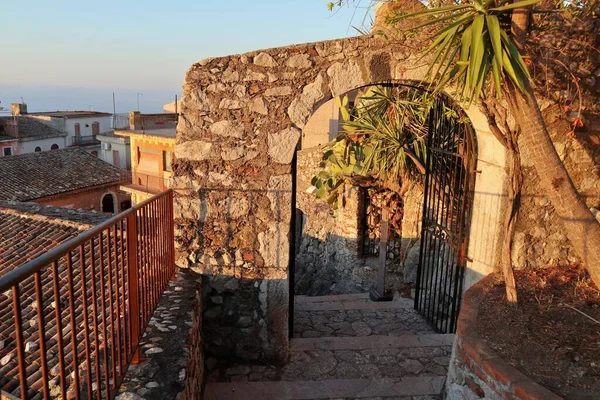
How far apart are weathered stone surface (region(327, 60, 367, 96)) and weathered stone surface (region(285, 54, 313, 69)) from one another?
0.17 meters

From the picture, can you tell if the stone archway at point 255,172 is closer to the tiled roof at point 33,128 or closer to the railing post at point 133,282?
the railing post at point 133,282

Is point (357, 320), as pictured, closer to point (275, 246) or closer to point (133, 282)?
point (275, 246)

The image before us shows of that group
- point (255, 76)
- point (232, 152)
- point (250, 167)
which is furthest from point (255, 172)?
point (255, 76)

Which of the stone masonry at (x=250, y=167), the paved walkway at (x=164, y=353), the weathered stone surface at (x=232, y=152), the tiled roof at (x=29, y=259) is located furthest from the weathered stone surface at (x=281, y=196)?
the tiled roof at (x=29, y=259)

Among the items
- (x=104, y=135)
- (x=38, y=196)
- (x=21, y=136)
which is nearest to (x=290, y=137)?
(x=38, y=196)

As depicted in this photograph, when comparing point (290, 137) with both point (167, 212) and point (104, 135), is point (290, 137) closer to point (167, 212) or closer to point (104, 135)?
point (167, 212)

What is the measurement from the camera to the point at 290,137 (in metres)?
3.53

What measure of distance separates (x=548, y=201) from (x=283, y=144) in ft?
6.66

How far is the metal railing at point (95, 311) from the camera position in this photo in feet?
4.75

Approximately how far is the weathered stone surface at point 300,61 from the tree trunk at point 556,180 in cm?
145

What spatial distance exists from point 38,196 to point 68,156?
4335 millimetres

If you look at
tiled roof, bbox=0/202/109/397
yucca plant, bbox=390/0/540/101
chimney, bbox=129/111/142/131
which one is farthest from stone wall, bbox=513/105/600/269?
chimney, bbox=129/111/142/131

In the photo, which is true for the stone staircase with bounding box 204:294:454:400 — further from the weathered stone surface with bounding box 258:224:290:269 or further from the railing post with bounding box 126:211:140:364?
the railing post with bounding box 126:211:140:364

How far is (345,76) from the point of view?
11.2 feet
